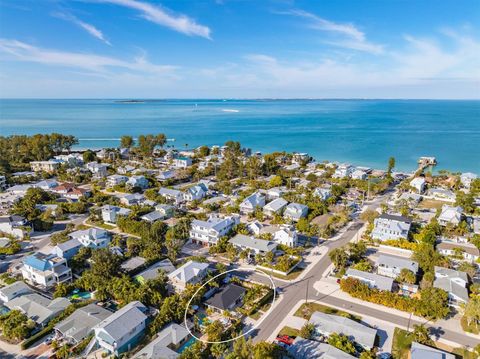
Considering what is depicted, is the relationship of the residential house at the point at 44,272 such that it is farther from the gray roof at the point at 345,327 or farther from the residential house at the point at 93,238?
the gray roof at the point at 345,327

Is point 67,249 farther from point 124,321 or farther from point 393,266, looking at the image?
point 393,266

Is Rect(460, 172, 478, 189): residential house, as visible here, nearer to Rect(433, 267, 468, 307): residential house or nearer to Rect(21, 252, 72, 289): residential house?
Rect(433, 267, 468, 307): residential house

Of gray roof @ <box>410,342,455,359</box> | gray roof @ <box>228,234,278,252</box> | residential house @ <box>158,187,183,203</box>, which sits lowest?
gray roof @ <box>410,342,455,359</box>

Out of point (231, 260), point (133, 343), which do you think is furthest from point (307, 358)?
point (231, 260)

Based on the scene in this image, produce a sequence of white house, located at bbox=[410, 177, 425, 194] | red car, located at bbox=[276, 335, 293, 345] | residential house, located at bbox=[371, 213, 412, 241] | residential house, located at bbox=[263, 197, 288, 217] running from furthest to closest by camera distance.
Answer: white house, located at bbox=[410, 177, 425, 194] → residential house, located at bbox=[263, 197, 288, 217] → residential house, located at bbox=[371, 213, 412, 241] → red car, located at bbox=[276, 335, 293, 345]

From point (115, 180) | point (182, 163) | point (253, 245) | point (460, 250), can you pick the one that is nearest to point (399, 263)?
point (460, 250)

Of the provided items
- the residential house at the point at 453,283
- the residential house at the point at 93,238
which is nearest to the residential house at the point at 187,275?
the residential house at the point at 93,238

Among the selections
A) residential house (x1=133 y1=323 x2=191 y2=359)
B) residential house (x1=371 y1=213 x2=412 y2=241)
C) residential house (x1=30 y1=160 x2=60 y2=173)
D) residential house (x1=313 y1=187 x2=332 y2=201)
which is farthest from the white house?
residential house (x1=30 y1=160 x2=60 y2=173)
